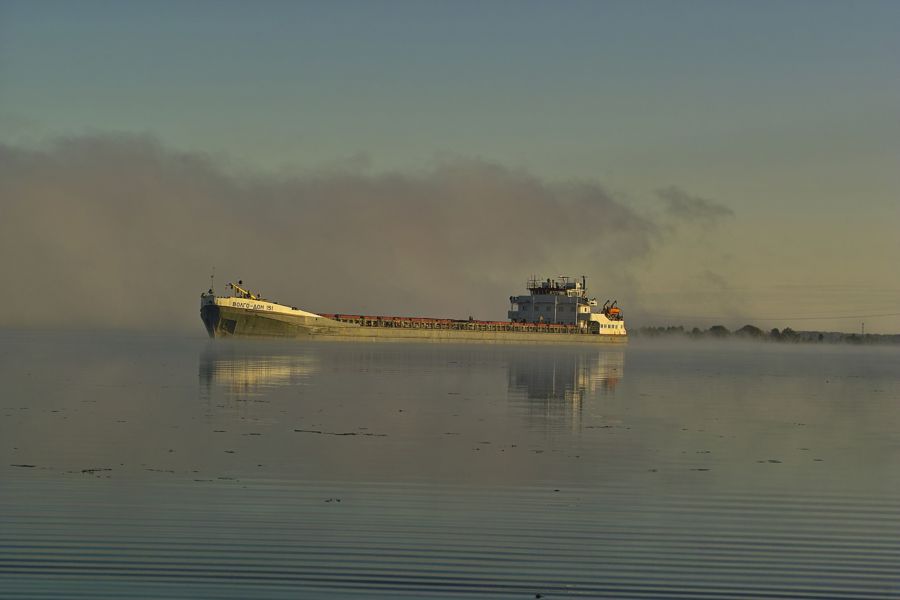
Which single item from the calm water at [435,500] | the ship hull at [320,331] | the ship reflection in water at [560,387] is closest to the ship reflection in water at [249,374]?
the calm water at [435,500]

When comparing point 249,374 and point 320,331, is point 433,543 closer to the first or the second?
point 249,374

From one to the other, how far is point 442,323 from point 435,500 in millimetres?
107463

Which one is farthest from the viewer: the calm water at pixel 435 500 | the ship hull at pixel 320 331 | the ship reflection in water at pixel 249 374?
the ship hull at pixel 320 331

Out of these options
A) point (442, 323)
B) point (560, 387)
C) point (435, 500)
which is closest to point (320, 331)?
point (442, 323)

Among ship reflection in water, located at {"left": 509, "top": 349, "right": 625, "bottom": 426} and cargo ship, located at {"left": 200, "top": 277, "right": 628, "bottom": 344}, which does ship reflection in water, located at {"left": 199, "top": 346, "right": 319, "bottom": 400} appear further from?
cargo ship, located at {"left": 200, "top": 277, "right": 628, "bottom": 344}

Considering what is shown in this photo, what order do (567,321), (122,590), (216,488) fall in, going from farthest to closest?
(567,321)
(216,488)
(122,590)

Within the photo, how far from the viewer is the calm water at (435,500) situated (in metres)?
10.4

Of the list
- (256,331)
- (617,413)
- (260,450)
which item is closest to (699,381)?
(617,413)

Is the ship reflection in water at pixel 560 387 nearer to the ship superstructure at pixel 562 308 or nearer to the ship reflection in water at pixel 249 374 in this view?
the ship reflection in water at pixel 249 374

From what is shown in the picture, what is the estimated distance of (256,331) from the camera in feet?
321

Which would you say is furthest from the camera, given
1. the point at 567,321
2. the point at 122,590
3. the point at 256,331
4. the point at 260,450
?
the point at 567,321

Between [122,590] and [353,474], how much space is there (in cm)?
704

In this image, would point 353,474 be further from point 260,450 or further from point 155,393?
point 155,393

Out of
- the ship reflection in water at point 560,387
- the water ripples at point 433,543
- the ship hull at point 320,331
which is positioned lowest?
the water ripples at point 433,543
